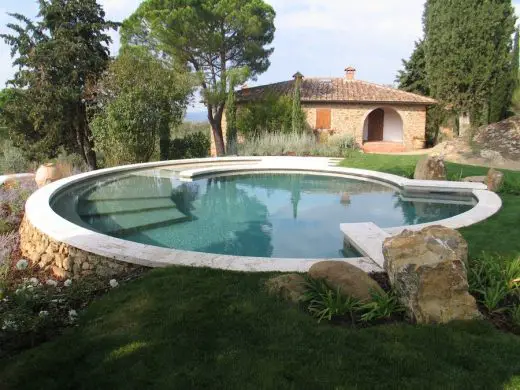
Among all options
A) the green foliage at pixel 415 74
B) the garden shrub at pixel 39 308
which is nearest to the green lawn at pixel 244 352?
the garden shrub at pixel 39 308

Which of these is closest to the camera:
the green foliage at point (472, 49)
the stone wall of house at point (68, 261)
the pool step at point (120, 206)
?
the stone wall of house at point (68, 261)

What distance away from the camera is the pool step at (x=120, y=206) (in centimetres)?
782

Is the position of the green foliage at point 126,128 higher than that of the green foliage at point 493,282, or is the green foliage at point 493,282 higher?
the green foliage at point 126,128

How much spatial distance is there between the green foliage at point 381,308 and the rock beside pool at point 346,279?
0.10 m

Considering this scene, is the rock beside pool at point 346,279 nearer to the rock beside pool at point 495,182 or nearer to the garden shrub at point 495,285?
the garden shrub at point 495,285

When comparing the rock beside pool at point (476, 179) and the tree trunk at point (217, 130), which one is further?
the tree trunk at point (217, 130)

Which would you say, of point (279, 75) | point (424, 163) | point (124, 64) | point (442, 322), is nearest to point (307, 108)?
point (279, 75)

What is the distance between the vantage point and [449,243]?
11.2ft

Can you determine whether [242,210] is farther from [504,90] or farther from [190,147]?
[504,90]

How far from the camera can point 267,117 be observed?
20.3m

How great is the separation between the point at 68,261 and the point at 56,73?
12.9 m

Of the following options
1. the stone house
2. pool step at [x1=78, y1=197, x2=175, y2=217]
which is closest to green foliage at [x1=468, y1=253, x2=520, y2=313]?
pool step at [x1=78, y1=197, x2=175, y2=217]

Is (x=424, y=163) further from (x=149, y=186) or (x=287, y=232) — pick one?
(x=149, y=186)

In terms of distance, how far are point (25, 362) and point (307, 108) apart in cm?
1979
